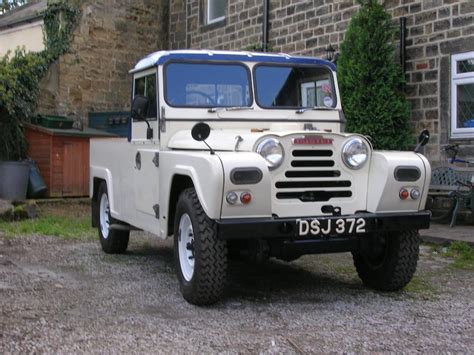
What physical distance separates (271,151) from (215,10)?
37.5 feet

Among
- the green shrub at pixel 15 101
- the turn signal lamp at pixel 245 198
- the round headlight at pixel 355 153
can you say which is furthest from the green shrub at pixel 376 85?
the green shrub at pixel 15 101

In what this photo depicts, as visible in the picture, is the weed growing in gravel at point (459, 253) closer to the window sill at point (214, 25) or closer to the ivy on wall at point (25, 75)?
the ivy on wall at point (25, 75)

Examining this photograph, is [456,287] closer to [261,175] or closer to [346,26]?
[261,175]

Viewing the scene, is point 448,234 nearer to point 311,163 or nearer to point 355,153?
point 355,153

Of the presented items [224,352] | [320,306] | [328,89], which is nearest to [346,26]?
[328,89]

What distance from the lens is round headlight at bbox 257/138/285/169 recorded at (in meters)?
5.10

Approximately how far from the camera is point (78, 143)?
42.7ft

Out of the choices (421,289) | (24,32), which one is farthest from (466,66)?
(24,32)

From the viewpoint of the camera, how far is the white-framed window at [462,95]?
9.61 meters

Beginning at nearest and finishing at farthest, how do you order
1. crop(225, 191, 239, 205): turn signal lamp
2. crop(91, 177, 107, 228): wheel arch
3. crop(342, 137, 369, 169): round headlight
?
crop(225, 191, 239, 205): turn signal lamp → crop(342, 137, 369, 169): round headlight → crop(91, 177, 107, 228): wheel arch

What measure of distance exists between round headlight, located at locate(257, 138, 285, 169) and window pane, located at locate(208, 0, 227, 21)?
11.0 m

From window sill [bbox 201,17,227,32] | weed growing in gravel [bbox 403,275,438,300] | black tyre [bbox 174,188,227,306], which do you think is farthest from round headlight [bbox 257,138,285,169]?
window sill [bbox 201,17,227,32]

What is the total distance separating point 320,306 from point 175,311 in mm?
1188

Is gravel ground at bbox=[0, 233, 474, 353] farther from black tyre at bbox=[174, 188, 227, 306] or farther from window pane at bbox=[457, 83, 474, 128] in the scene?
window pane at bbox=[457, 83, 474, 128]
